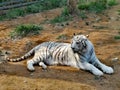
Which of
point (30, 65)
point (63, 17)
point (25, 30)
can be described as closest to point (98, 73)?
point (30, 65)

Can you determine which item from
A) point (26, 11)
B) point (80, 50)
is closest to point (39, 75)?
point (80, 50)

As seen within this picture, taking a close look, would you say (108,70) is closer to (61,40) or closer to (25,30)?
(61,40)

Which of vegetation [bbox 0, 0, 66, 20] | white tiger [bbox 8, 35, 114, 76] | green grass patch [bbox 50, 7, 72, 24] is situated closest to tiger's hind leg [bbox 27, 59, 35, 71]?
white tiger [bbox 8, 35, 114, 76]

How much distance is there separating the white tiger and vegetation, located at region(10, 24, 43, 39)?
181 centimetres

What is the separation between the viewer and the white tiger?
683 centimetres

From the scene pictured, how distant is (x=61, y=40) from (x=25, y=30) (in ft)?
3.98

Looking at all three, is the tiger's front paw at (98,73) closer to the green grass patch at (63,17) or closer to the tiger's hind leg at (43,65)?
the tiger's hind leg at (43,65)

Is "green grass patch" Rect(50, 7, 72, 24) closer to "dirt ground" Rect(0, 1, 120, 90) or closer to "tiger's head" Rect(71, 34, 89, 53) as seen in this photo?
"dirt ground" Rect(0, 1, 120, 90)

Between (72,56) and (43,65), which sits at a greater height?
(72,56)

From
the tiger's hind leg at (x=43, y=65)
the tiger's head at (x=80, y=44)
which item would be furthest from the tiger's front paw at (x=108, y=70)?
the tiger's hind leg at (x=43, y=65)

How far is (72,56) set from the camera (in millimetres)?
7055

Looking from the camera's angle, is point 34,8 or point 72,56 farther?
point 34,8

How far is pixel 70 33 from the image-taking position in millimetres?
9359

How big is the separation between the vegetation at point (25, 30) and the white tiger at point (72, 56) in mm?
1805
